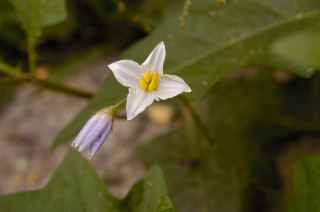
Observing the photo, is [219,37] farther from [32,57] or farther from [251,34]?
[32,57]

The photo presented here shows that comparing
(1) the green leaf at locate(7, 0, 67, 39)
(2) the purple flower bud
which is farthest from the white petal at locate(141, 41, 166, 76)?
(1) the green leaf at locate(7, 0, 67, 39)

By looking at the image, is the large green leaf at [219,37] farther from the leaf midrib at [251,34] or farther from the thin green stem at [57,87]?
the thin green stem at [57,87]

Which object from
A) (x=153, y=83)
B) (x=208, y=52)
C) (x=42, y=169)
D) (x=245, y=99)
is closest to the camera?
(x=153, y=83)

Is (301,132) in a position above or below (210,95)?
below

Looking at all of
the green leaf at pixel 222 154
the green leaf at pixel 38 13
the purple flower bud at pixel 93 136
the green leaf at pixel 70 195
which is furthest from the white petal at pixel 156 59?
the green leaf at pixel 222 154

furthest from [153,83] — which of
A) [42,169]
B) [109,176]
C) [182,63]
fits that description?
[42,169]

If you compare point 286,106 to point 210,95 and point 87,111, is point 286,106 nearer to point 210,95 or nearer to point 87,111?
point 210,95

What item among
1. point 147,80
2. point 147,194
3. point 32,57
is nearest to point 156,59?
point 147,80
